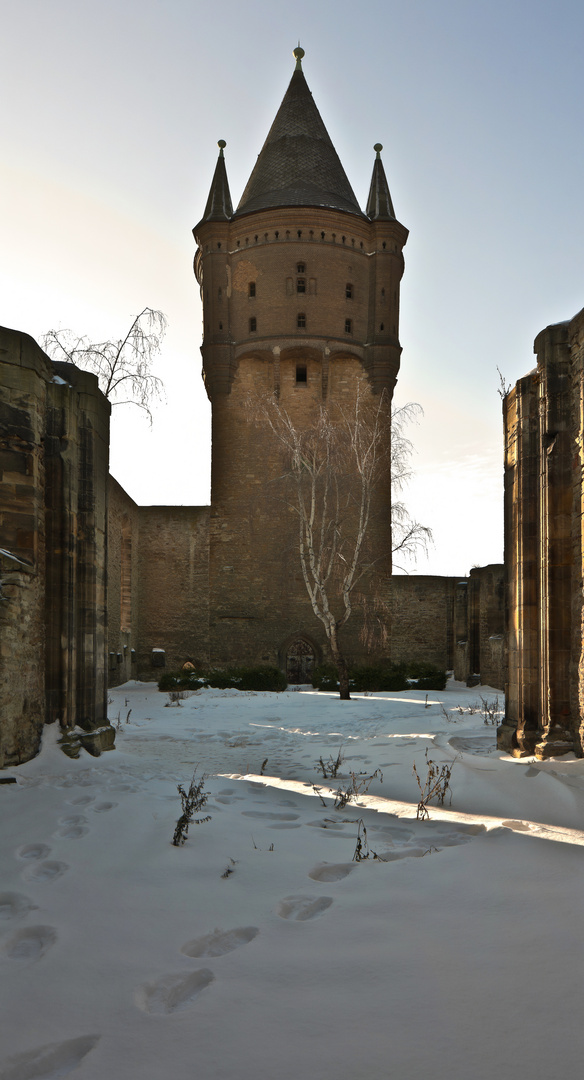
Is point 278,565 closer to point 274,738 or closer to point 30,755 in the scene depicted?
point 274,738

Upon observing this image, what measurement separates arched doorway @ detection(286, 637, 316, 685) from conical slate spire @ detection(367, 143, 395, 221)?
48.7 feet

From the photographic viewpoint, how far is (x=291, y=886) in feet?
11.8

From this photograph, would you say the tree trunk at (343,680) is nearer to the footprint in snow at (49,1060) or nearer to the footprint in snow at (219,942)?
the footprint in snow at (219,942)

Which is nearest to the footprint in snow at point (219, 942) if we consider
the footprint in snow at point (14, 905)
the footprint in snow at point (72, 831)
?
the footprint in snow at point (14, 905)

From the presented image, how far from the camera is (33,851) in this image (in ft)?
13.5

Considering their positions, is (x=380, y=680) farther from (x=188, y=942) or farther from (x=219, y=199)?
(x=219, y=199)

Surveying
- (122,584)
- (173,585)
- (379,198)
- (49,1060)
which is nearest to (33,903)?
(49,1060)

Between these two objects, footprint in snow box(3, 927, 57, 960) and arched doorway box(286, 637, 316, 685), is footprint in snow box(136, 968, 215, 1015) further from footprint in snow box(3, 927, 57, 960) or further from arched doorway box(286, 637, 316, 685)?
arched doorway box(286, 637, 316, 685)

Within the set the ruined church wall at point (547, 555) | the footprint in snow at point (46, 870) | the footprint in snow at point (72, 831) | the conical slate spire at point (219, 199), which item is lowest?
the footprint in snow at point (72, 831)

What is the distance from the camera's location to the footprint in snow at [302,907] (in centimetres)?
325

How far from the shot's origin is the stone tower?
2295 centimetres

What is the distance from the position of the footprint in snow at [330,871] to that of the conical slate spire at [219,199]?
23923mm

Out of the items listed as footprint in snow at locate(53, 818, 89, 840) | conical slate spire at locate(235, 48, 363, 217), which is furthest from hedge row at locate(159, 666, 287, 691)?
conical slate spire at locate(235, 48, 363, 217)

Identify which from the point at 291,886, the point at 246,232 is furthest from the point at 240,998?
the point at 246,232
